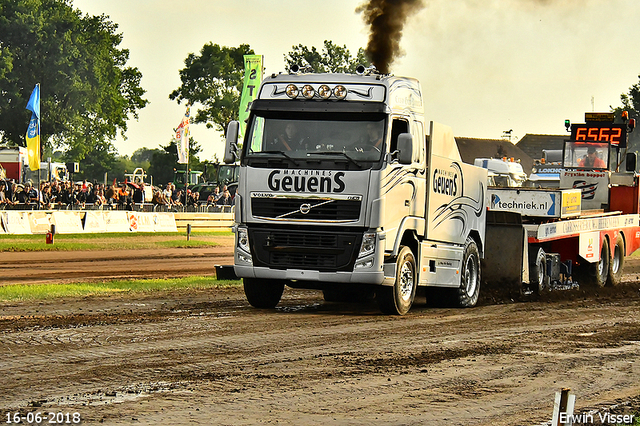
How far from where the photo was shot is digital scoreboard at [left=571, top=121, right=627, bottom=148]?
76.8 ft

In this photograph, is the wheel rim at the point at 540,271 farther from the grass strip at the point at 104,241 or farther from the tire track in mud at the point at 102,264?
the grass strip at the point at 104,241

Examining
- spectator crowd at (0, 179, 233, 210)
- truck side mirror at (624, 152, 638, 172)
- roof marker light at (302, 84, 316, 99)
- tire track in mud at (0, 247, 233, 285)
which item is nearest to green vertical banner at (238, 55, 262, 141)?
spectator crowd at (0, 179, 233, 210)

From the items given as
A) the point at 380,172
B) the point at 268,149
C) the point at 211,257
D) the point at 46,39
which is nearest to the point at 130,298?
the point at 268,149

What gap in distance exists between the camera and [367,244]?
12562 millimetres

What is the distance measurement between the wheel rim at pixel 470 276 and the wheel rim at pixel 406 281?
199 cm

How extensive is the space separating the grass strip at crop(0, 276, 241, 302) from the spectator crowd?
15876 millimetres

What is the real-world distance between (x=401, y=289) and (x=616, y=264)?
10.2m

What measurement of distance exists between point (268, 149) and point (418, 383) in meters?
5.48

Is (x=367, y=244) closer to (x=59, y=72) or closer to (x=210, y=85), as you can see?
(x=59, y=72)

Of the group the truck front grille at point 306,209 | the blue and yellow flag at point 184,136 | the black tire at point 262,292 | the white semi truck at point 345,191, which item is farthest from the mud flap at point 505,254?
the blue and yellow flag at point 184,136

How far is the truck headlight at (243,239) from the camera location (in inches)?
512

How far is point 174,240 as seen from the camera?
111 feet

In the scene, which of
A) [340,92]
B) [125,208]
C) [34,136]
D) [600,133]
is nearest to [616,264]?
[600,133]

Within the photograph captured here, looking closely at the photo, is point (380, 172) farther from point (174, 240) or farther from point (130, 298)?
point (174, 240)
